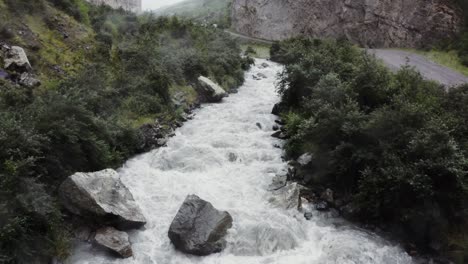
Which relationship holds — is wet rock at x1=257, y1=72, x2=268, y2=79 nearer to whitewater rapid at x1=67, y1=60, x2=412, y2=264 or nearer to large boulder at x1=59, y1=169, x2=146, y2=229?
whitewater rapid at x1=67, y1=60, x2=412, y2=264

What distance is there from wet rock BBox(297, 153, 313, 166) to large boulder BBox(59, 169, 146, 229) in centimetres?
628

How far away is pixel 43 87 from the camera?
1479 cm

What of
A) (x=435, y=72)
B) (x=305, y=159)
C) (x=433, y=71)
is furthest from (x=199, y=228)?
(x=433, y=71)

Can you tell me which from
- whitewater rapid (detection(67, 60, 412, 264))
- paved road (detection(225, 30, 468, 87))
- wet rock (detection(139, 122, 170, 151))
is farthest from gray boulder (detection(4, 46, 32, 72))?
paved road (detection(225, 30, 468, 87))

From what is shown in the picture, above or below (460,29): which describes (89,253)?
below

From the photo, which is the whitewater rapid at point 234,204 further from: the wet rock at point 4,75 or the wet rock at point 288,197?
the wet rock at point 4,75

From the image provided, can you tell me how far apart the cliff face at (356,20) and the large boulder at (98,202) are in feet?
125

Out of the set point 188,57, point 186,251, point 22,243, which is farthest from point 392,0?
point 22,243

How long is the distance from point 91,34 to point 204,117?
939cm

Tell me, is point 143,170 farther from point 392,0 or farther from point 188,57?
point 392,0

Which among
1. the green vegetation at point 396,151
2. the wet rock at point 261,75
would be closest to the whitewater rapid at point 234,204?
the green vegetation at point 396,151

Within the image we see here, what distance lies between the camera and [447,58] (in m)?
31.6

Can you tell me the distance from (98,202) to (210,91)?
1396 centimetres

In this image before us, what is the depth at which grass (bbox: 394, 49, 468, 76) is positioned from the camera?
91.4ft
